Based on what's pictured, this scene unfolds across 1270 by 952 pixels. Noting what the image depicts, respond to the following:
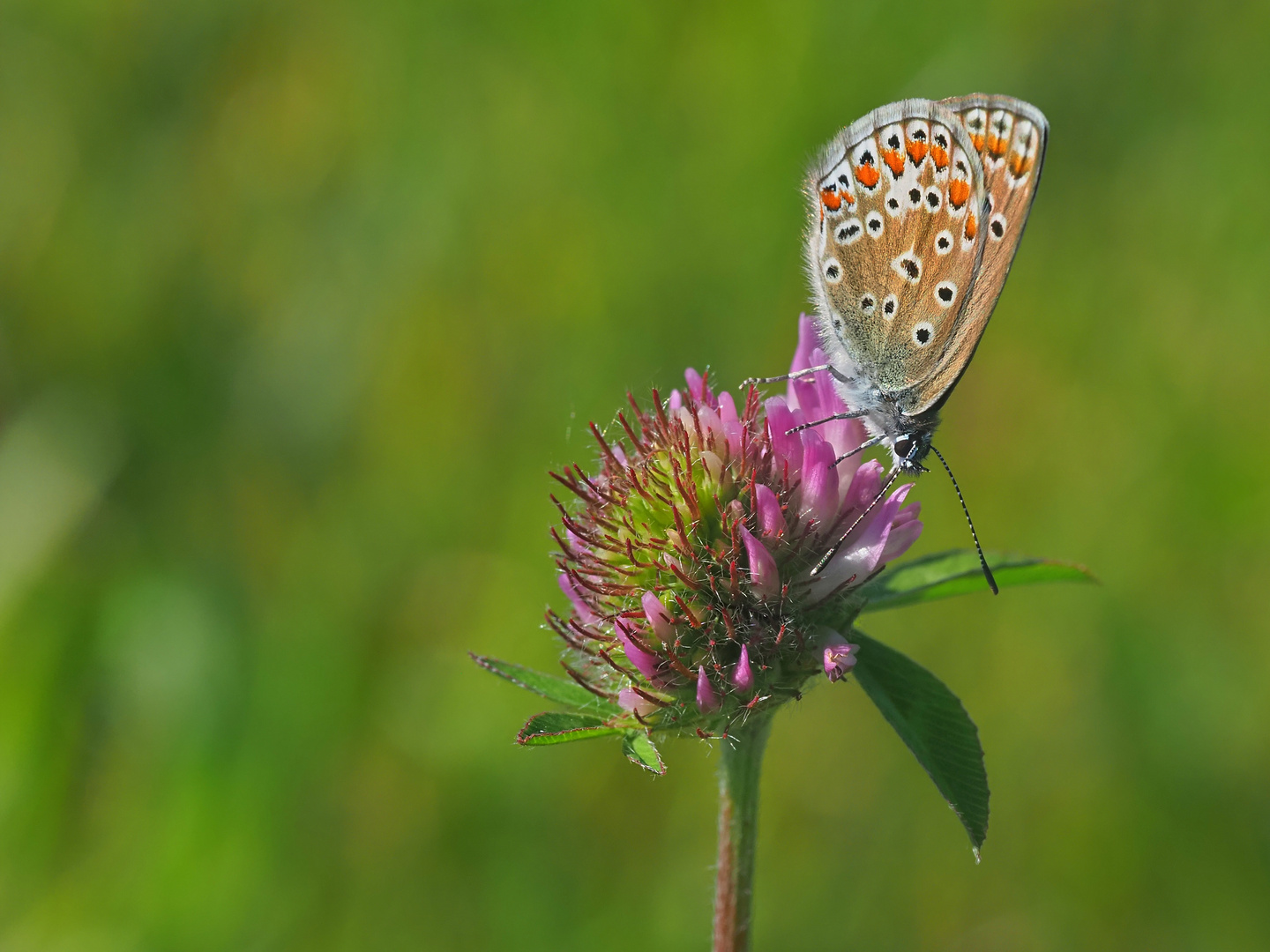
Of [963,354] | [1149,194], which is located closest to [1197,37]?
[1149,194]

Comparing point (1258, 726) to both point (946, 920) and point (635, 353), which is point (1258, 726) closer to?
point (946, 920)

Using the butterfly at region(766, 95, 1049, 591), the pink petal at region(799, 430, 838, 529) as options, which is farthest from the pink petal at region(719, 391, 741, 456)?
the butterfly at region(766, 95, 1049, 591)

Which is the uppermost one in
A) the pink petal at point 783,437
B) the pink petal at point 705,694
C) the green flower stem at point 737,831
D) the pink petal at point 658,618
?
the pink petal at point 783,437

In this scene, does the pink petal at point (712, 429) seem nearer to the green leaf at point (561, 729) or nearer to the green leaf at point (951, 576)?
the green leaf at point (951, 576)

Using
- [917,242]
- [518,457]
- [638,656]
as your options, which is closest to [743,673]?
[638,656]

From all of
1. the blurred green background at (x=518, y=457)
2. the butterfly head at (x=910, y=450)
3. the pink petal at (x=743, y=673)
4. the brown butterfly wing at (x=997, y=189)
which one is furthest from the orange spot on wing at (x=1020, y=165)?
the blurred green background at (x=518, y=457)

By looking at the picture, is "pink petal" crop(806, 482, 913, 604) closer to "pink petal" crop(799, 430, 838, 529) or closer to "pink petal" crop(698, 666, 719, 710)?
"pink petal" crop(799, 430, 838, 529)
